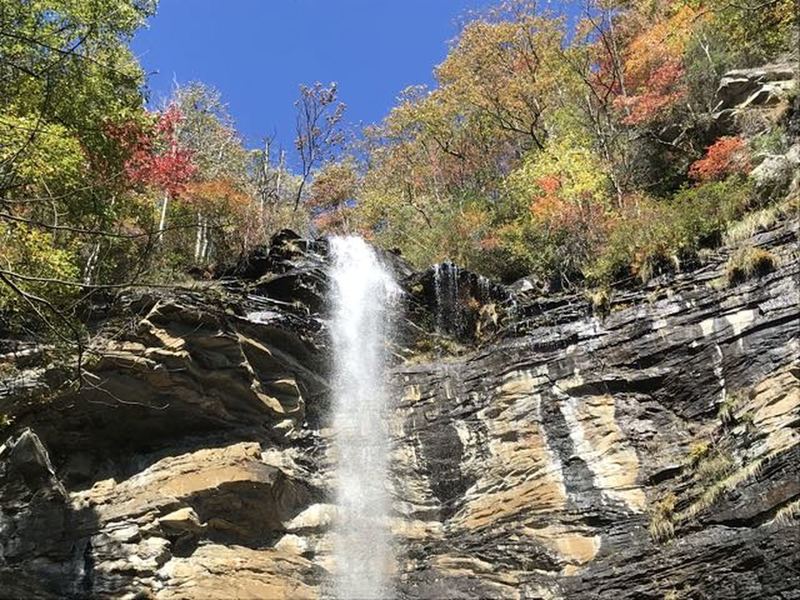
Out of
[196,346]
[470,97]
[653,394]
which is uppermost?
[470,97]

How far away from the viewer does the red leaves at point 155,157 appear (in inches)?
520

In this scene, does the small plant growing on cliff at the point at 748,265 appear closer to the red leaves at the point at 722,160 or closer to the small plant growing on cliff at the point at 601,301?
the small plant growing on cliff at the point at 601,301

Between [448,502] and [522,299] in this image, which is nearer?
[448,502]

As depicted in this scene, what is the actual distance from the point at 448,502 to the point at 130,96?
9.01 meters

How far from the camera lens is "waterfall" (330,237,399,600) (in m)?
10.6

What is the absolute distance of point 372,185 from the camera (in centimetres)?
2669

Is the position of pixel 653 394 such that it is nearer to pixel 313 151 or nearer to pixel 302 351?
pixel 302 351

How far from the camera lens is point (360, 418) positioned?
41.1 ft

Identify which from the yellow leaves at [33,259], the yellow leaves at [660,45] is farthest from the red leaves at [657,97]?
the yellow leaves at [33,259]

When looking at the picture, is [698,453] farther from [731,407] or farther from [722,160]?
[722,160]

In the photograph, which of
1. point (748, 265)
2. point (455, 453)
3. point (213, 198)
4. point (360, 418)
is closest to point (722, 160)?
point (748, 265)

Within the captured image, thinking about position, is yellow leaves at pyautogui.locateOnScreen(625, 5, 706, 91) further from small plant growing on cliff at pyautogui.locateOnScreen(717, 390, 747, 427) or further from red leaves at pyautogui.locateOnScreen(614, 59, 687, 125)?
small plant growing on cliff at pyautogui.locateOnScreen(717, 390, 747, 427)

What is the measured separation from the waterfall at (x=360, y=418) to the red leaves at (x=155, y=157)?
14.0ft

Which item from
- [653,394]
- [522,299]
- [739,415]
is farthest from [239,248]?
[739,415]
